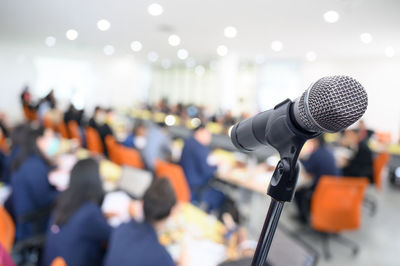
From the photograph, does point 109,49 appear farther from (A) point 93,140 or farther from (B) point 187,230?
(A) point 93,140

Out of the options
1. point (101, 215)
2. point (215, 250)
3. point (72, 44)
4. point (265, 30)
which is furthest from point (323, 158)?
point (72, 44)

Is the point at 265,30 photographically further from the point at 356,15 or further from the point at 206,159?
the point at 206,159

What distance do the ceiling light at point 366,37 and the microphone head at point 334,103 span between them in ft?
3.65

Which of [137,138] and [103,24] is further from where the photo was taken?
[137,138]

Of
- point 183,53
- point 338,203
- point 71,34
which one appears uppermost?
point 183,53

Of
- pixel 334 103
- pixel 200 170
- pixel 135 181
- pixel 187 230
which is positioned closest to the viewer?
pixel 334 103

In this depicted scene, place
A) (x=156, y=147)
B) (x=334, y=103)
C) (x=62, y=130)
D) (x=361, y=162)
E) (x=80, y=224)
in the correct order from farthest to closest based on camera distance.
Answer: (x=62, y=130), (x=361, y=162), (x=156, y=147), (x=80, y=224), (x=334, y=103)

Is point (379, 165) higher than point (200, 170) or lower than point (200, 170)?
higher

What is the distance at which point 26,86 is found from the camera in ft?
6.52

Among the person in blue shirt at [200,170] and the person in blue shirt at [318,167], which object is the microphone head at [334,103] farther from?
the person in blue shirt at [318,167]

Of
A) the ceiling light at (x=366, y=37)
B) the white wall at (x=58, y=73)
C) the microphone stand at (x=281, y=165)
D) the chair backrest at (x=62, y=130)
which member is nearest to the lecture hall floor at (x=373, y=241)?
the ceiling light at (x=366, y=37)

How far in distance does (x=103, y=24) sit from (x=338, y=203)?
2.70m

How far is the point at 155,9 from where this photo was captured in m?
1.09

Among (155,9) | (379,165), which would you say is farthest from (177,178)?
(379,165)
